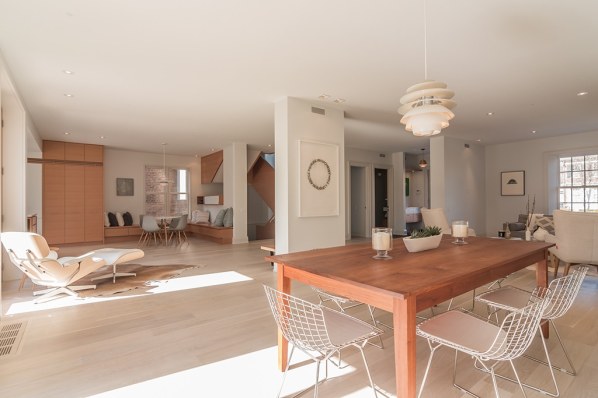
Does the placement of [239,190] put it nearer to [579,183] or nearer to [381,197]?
[381,197]

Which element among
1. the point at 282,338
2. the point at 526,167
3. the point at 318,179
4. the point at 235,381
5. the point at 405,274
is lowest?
the point at 235,381

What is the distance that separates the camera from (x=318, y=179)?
530 centimetres

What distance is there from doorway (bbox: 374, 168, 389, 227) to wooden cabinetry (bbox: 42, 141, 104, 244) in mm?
8125

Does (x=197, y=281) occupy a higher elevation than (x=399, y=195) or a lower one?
lower

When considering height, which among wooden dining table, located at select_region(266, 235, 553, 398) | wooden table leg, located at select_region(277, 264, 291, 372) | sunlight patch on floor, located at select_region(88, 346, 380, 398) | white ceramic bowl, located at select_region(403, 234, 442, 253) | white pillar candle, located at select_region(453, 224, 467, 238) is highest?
white pillar candle, located at select_region(453, 224, 467, 238)

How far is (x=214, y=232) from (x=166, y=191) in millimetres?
3033

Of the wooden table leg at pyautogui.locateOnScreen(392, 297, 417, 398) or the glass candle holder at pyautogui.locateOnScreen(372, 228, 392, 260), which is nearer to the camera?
the wooden table leg at pyautogui.locateOnScreen(392, 297, 417, 398)

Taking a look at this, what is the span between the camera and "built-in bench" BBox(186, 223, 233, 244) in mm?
8664

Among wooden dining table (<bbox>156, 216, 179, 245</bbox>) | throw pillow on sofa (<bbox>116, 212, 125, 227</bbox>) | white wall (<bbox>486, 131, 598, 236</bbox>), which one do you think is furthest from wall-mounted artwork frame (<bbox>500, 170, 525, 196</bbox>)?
throw pillow on sofa (<bbox>116, 212, 125, 227</bbox>)

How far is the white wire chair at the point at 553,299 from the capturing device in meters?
1.90


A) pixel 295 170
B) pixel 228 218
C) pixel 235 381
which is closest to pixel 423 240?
pixel 235 381

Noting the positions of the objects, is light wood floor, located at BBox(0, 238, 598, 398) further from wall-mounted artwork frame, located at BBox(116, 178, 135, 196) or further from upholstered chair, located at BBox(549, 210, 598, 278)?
wall-mounted artwork frame, located at BBox(116, 178, 135, 196)

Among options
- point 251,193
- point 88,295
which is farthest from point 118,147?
point 88,295

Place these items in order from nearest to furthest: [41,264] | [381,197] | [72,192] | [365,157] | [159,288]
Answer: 1. [41,264]
2. [159,288]
3. [72,192]
4. [365,157]
5. [381,197]
